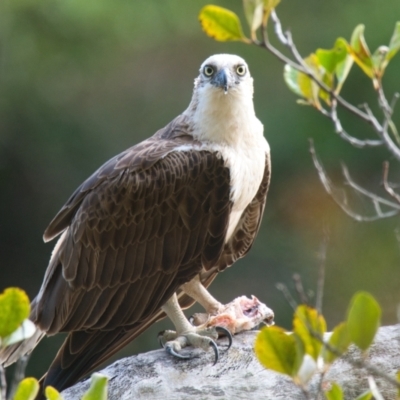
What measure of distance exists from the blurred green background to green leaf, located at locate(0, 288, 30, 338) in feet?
24.2

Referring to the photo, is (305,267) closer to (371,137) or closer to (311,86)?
(371,137)

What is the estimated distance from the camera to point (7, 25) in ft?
35.9

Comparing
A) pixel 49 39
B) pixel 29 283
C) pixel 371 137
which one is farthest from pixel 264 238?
pixel 49 39

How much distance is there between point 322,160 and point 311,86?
663 cm

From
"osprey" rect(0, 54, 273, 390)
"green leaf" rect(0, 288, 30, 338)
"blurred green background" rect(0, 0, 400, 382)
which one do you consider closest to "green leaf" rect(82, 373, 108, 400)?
"green leaf" rect(0, 288, 30, 338)

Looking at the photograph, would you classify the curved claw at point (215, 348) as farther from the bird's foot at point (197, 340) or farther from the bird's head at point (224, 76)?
the bird's head at point (224, 76)

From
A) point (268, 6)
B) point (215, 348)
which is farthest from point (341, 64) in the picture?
point (215, 348)

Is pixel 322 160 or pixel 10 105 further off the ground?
pixel 10 105

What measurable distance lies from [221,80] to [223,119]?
215 millimetres

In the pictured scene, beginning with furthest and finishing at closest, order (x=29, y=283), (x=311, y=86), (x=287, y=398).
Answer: (x=29, y=283), (x=287, y=398), (x=311, y=86)

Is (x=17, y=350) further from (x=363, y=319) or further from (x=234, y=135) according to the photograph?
(x=363, y=319)

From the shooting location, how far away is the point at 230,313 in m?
4.98

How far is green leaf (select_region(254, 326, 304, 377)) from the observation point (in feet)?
8.63

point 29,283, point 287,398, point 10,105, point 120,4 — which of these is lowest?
point 29,283
